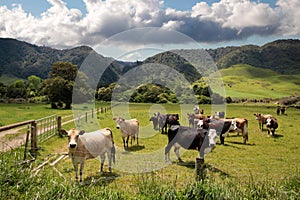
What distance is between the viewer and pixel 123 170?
955 cm

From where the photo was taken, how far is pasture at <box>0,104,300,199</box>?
530cm

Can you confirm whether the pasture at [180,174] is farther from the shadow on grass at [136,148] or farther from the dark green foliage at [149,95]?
the dark green foliage at [149,95]

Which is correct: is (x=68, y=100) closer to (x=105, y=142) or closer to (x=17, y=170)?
(x=105, y=142)

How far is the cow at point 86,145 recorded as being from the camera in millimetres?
7923

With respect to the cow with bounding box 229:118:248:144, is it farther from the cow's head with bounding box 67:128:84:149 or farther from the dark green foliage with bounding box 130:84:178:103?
the dark green foliage with bounding box 130:84:178:103

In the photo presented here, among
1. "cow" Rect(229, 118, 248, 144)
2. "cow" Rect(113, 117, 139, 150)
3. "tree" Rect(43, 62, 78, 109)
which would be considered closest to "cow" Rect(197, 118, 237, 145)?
"cow" Rect(229, 118, 248, 144)

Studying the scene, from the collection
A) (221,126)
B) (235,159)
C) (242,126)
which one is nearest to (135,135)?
(221,126)

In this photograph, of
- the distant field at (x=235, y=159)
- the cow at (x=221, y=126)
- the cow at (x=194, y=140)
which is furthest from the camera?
the cow at (x=221, y=126)

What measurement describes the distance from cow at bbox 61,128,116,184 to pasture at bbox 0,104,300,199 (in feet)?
1.94

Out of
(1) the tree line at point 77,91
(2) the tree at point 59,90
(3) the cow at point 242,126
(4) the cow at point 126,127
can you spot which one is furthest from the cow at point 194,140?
(2) the tree at point 59,90

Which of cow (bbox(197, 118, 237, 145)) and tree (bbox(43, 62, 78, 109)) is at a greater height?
tree (bbox(43, 62, 78, 109))

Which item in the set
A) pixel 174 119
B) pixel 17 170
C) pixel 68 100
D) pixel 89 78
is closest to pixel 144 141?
pixel 174 119

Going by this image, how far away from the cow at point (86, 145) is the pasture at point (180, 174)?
1.94 feet

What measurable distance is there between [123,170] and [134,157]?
2196 mm
